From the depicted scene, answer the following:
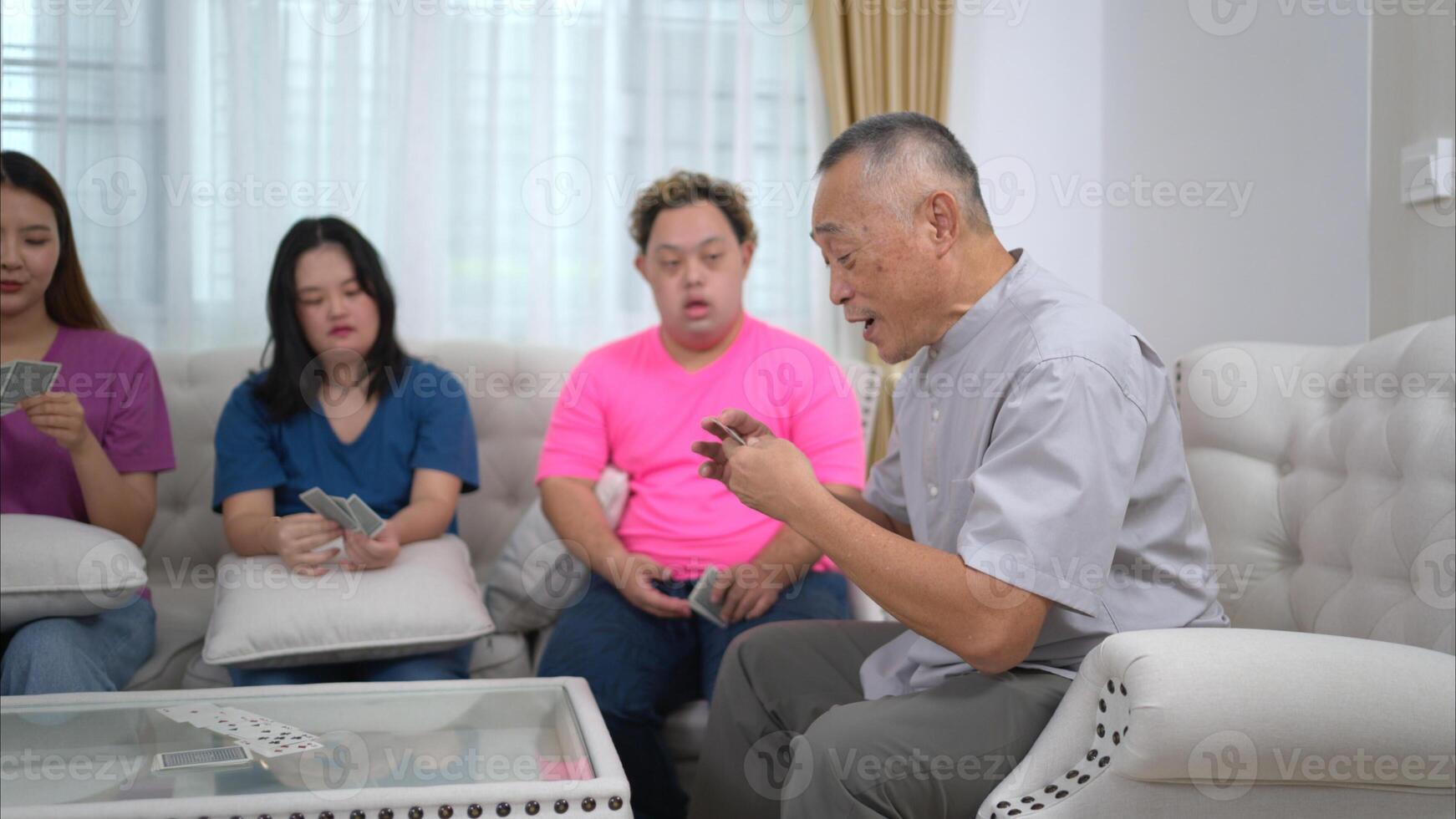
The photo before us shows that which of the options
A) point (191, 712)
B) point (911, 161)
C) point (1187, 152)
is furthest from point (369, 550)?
point (1187, 152)

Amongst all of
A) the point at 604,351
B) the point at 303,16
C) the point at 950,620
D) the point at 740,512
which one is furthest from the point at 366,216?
the point at 950,620

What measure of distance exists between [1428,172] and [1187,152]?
1010 millimetres

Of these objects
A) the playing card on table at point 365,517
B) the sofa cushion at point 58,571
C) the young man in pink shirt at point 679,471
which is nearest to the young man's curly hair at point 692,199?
the young man in pink shirt at point 679,471

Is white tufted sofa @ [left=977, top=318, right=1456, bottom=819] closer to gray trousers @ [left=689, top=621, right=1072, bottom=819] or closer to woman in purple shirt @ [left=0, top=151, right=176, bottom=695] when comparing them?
gray trousers @ [left=689, top=621, right=1072, bottom=819]

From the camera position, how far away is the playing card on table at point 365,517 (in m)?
2.04

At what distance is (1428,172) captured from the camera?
203cm

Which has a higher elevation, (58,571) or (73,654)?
(58,571)

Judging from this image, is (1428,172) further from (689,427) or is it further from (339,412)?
(339,412)

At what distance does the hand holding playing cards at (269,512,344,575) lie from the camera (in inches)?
81.8

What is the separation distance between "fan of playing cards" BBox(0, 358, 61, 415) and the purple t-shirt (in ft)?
0.41

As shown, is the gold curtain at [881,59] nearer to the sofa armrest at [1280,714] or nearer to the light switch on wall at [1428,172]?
the light switch on wall at [1428,172]

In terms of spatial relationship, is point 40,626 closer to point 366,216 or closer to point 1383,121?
point 366,216

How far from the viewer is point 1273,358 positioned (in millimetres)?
1972

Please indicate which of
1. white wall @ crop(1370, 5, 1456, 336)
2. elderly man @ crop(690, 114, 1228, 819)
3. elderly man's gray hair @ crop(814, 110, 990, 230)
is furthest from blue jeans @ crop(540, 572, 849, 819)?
white wall @ crop(1370, 5, 1456, 336)
